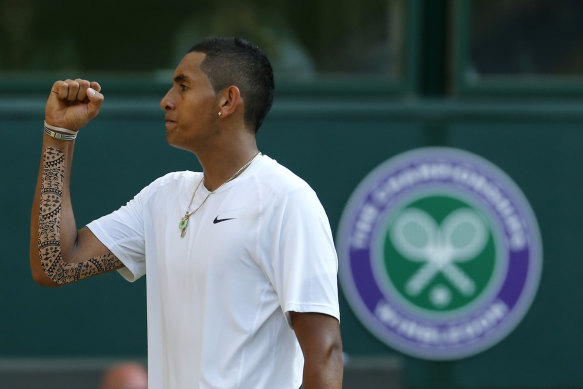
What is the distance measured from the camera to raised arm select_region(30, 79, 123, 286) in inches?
114

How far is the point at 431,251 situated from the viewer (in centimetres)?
525

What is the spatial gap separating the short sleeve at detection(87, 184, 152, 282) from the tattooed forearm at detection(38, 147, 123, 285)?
3 centimetres

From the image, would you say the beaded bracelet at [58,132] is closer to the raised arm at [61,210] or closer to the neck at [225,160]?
the raised arm at [61,210]

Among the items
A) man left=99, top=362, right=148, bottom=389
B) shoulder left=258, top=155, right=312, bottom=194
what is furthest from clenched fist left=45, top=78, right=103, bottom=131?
man left=99, top=362, right=148, bottom=389

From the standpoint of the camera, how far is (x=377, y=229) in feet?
17.2

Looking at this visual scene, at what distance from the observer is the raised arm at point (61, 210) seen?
114 inches

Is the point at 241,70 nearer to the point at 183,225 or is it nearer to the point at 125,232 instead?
the point at 183,225

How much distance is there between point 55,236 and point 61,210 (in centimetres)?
7

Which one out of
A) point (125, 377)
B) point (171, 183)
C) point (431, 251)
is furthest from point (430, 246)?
point (171, 183)

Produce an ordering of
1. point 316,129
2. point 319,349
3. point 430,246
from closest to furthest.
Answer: point 319,349
point 430,246
point 316,129

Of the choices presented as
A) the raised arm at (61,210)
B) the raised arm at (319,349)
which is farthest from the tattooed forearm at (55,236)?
the raised arm at (319,349)

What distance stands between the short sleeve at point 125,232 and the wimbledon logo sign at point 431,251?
91.5 inches

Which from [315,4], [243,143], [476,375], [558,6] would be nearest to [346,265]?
[476,375]

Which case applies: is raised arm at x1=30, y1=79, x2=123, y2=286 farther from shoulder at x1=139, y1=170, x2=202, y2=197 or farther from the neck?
the neck
